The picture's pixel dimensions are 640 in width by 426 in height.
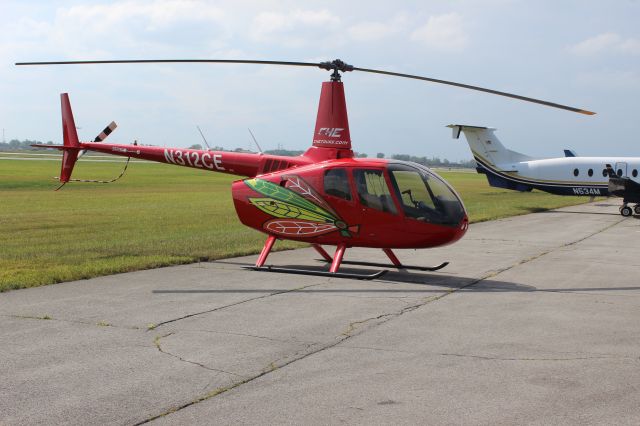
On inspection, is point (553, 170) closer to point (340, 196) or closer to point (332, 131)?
point (332, 131)

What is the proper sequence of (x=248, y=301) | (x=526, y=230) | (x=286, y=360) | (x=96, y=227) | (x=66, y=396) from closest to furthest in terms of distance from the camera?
(x=66, y=396)
(x=286, y=360)
(x=248, y=301)
(x=96, y=227)
(x=526, y=230)

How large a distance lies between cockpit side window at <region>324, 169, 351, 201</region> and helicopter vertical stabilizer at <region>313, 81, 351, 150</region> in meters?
0.88

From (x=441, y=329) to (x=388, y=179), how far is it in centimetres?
389

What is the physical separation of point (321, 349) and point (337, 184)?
16.8 feet

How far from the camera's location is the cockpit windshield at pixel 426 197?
10812mm

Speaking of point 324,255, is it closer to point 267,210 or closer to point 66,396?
point 267,210

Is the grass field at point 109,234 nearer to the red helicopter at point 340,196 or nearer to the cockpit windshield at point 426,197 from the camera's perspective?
the red helicopter at point 340,196

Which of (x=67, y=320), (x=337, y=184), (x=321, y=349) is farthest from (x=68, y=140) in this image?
(x=321, y=349)

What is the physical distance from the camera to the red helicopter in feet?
35.8

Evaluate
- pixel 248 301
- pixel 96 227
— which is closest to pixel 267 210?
pixel 248 301

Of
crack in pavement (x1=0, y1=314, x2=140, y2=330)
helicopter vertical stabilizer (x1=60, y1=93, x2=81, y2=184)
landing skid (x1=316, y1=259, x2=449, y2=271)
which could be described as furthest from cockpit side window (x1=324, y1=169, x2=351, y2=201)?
helicopter vertical stabilizer (x1=60, y1=93, x2=81, y2=184)

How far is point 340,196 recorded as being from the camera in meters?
11.5

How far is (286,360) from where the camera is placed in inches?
247

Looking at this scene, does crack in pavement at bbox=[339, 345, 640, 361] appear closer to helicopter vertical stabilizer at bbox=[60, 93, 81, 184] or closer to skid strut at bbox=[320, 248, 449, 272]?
skid strut at bbox=[320, 248, 449, 272]
